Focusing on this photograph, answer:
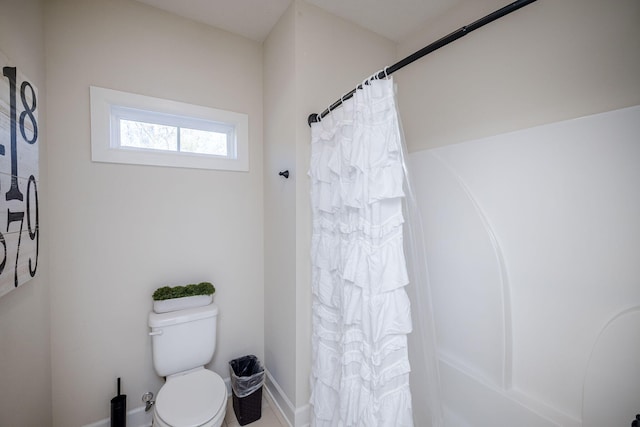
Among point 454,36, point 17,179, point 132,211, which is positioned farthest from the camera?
point 132,211

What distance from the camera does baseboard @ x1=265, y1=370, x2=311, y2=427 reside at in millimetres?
1568

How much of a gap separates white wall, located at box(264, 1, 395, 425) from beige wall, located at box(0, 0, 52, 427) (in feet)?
3.92

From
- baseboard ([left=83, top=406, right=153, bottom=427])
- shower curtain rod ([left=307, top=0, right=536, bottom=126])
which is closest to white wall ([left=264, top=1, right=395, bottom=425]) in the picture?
shower curtain rod ([left=307, top=0, right=536, bottom=126])

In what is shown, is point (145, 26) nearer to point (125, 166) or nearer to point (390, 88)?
point (125, 166)

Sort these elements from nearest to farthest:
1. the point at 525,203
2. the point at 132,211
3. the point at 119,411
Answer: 1. the point at 525,203
2. the point at 119,411
3. the point at 132,211

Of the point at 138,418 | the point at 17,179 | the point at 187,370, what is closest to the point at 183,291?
the point at 187,370

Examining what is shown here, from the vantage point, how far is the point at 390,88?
1015 mm

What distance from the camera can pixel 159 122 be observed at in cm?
172

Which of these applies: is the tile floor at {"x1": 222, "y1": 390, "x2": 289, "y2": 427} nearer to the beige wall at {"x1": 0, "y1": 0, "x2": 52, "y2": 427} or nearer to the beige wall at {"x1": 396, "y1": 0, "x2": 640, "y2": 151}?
the beige wall at {"x1": 0, "y1": 0, "x2": 52, "y2": 427}

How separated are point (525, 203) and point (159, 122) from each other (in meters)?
2.21

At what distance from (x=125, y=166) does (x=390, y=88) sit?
159 centimetres

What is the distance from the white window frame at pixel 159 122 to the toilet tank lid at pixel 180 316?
944mm

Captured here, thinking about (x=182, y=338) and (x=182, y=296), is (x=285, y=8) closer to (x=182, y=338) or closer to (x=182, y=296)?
(x=182, y=296)

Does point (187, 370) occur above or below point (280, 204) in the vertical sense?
below
